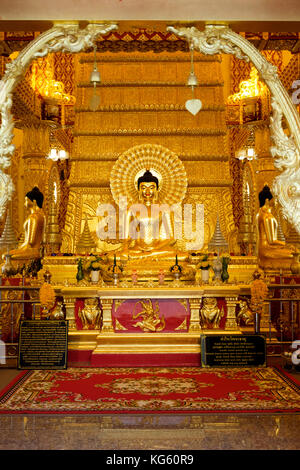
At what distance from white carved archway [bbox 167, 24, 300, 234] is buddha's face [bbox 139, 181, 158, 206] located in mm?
4219

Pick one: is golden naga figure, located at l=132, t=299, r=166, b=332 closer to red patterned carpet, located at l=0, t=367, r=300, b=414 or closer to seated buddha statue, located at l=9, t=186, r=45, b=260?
red patterned carpet, located at l=0, t=367, r=300, b=414

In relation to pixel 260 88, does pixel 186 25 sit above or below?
below

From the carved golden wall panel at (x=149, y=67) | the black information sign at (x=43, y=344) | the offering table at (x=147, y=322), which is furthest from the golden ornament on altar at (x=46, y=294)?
the carved golden wall panel at (x=149, y=67)

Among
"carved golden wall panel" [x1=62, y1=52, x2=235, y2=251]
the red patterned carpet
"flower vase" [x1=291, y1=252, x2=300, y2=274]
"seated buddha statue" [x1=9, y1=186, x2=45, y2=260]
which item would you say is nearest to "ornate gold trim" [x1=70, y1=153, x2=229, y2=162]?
"carved golden wall panel" [x1=62, y1=52, x2=235, y2=251]

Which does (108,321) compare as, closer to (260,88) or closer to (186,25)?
(186,25)

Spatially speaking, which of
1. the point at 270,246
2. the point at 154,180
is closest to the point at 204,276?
the point at 270,246

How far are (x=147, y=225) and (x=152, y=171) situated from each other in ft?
3.03

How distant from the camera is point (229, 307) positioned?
214 inches

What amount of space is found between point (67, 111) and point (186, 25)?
6.43m

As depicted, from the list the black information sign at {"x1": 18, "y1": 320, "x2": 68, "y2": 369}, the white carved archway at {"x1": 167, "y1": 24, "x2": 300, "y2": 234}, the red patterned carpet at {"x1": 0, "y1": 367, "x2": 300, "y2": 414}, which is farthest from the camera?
the black information sign at {"x1": 18, "y1": 320, "x2": 68, "y2": 369}

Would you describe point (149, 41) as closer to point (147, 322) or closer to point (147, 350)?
point (147, 322)

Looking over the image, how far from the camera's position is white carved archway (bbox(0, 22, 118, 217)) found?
3.45 meters
